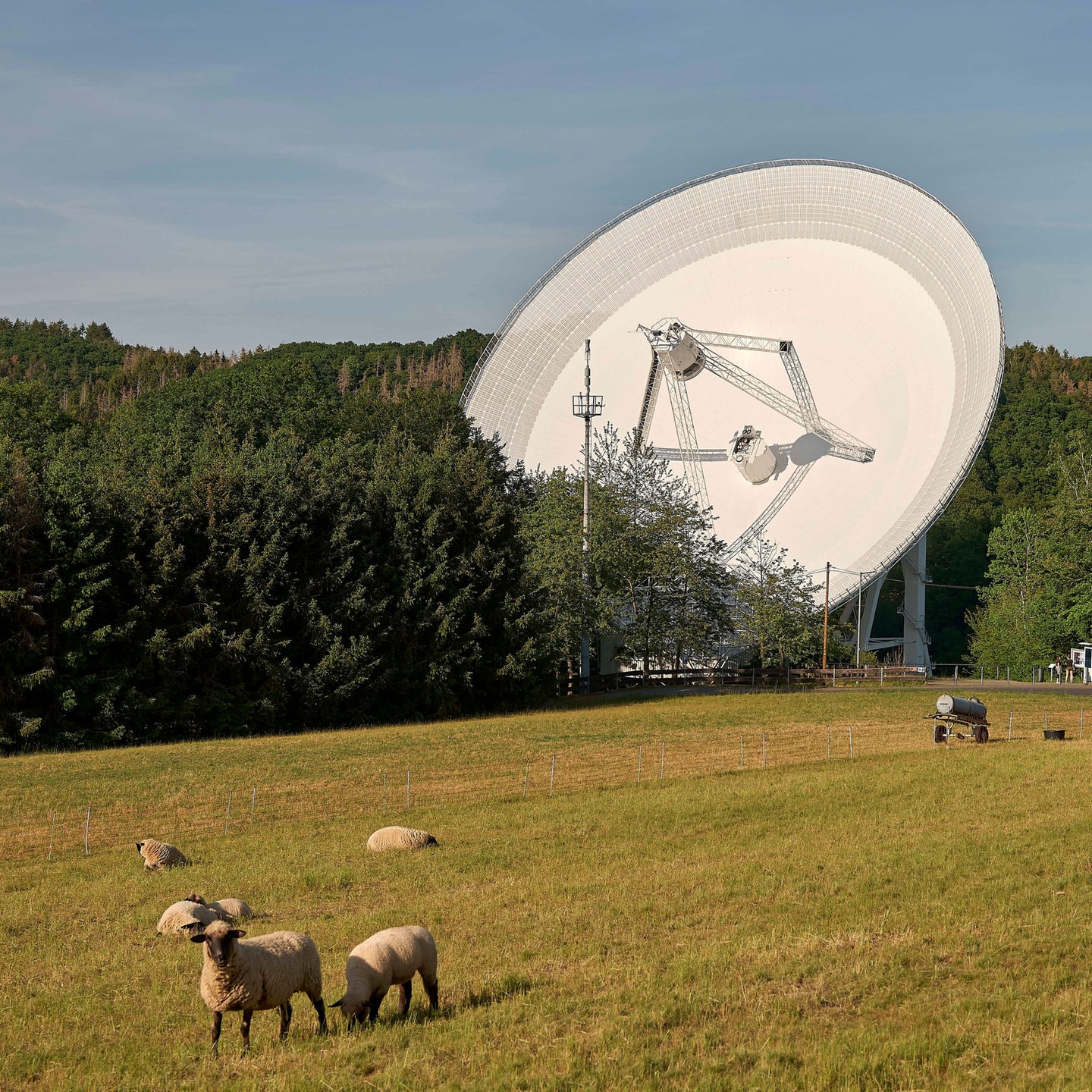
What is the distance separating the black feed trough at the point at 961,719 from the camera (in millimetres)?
37844

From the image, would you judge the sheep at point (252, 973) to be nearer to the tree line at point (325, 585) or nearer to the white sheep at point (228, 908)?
the white sheep at point (228, 908)

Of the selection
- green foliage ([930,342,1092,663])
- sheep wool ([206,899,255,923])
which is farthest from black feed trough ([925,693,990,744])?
green foliage ([930,342,1092,663])

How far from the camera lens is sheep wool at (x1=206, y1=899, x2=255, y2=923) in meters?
18.0

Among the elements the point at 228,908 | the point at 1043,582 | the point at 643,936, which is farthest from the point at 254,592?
the point at 1043,582

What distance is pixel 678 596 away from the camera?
64500mm

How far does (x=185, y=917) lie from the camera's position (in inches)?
695

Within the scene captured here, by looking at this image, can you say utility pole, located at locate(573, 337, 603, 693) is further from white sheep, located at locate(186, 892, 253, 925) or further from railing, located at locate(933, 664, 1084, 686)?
white sheep, located at locate(186, 892, 253, 925)

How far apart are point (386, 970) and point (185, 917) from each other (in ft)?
20.7

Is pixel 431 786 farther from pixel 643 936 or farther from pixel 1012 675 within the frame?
pixel 1012 675

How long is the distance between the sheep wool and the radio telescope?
129ft

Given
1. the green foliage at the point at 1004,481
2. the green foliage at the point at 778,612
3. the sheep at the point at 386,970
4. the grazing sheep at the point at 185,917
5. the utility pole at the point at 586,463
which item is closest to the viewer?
the sheep at the point at 386,970

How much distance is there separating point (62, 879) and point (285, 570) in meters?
29.9

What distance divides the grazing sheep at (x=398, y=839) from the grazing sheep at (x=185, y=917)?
6009 mm

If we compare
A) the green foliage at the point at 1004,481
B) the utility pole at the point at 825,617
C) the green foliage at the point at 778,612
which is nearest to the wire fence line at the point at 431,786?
the utility pole at the point at 825,617
